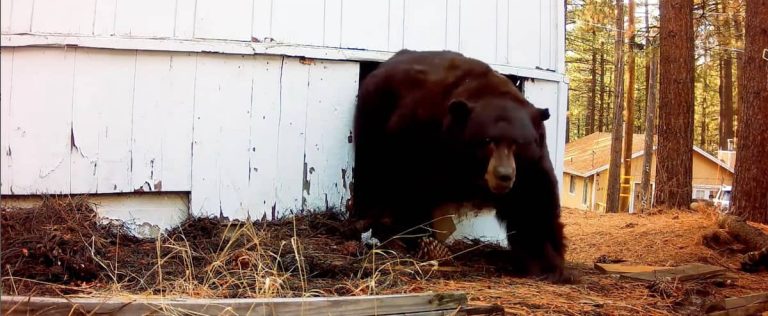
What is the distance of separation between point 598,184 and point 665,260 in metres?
29.6

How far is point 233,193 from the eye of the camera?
457 centimetres

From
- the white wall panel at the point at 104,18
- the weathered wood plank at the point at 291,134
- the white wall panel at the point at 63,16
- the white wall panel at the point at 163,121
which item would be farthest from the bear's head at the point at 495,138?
the white wall panel at the point at 63,16

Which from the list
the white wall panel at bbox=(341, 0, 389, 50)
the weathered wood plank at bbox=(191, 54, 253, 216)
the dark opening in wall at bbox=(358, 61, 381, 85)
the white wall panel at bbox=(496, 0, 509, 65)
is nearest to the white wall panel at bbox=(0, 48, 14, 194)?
the weathered wood plank at bbox=(191, 54, 253, 216)

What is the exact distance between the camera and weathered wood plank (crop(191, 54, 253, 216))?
14.6 ft

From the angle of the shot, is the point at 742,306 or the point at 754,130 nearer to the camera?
the point at 742,306

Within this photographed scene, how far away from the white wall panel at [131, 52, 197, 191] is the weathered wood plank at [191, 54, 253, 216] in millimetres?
53

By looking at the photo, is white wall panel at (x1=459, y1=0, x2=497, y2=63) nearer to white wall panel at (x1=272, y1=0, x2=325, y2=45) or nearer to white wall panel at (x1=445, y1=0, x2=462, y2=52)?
white wall panel at (x1=445, y1=0, x2=462, y2=52)

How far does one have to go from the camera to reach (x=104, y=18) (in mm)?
4211

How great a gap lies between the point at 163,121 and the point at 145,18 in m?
0.59

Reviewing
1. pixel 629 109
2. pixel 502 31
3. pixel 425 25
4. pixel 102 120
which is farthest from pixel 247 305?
pixel 629 109

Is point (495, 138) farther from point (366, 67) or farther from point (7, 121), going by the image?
point (7, 121)

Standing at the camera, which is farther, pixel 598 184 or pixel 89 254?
pixel 598 184

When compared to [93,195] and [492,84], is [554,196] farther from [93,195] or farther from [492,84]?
[93,195]

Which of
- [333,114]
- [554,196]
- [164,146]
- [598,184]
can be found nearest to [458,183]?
[554,196]
